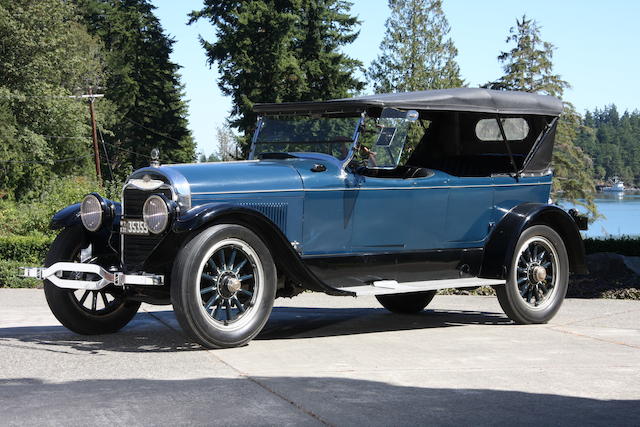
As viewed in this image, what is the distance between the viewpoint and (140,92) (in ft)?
201

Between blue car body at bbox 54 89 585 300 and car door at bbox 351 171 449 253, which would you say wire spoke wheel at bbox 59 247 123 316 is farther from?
car door at bbox 351 171 449 253

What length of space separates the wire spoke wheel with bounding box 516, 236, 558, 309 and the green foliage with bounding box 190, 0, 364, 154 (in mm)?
34894

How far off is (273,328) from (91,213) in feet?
6.82

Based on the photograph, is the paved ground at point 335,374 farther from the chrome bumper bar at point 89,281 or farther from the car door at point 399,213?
the car door at point 399,213

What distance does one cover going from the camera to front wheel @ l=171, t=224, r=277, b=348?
698cm

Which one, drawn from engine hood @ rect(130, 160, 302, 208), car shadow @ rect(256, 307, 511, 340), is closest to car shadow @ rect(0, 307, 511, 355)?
car shadow @ rect(256, 307, 511, 340)

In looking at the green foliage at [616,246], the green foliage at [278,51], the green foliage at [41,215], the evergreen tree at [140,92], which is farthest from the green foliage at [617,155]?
the green foliage at [616,246]

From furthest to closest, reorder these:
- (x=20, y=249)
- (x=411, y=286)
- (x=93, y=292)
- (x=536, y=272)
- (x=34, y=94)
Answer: (x=34, y=94)
(x=20, y=249)
(x=536, y=272)
(x=411, y=286)
(x=93, y=292)

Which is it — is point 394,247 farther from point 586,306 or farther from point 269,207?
point 586,306

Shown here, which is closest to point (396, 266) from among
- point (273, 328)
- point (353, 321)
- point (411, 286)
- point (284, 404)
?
point (411, 286)

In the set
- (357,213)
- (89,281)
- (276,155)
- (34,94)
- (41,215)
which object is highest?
(34,94)

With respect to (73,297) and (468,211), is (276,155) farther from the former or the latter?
(73,297)

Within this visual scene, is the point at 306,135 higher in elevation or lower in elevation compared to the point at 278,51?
lower

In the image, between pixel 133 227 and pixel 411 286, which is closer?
pixel 133 227
